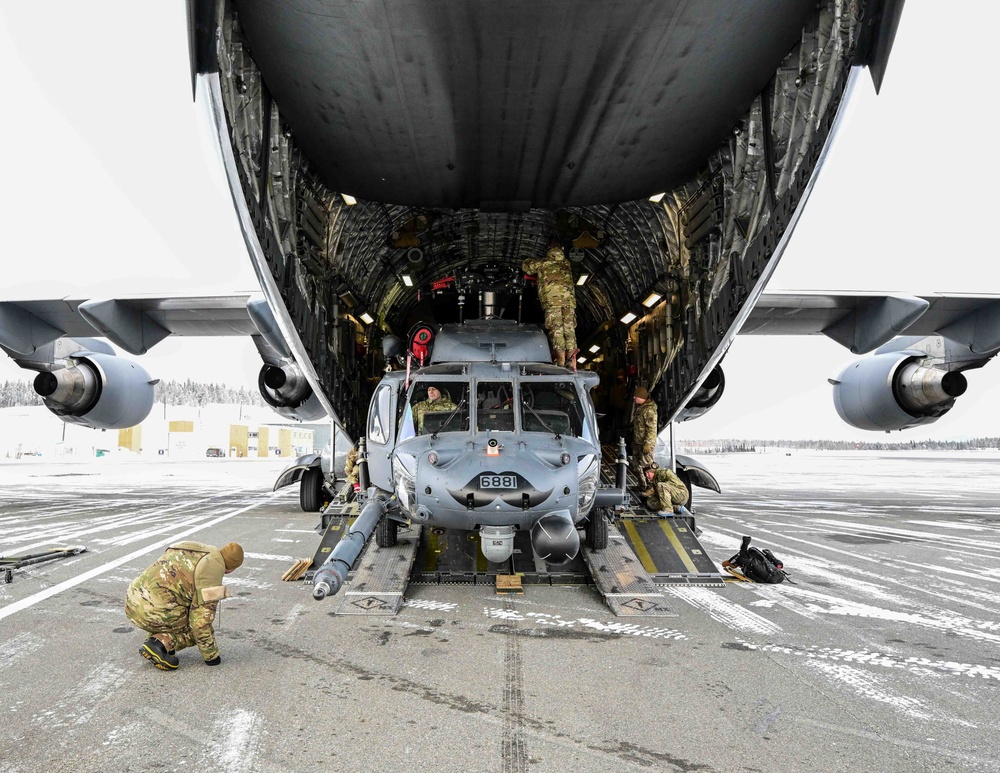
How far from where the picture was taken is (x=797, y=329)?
12914 millimetres

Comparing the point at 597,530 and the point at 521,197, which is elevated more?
the point at 521,197

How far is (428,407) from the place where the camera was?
22.5 ft

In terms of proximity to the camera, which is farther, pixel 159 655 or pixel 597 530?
pixel 597 530

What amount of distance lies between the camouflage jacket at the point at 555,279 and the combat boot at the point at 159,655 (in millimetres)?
6616

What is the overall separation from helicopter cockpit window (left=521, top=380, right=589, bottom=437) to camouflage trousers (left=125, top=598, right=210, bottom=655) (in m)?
3.54

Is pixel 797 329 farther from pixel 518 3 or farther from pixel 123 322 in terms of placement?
pixel 123 322

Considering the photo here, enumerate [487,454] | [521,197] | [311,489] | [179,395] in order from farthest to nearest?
1. [179,395]
2. [311,489]
3. [521,197]
4. [487,454]

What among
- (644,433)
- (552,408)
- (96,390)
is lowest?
(644,433)

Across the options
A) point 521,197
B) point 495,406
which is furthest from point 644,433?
point 521,197

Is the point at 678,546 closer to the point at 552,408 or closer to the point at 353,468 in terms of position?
the point at 552,408

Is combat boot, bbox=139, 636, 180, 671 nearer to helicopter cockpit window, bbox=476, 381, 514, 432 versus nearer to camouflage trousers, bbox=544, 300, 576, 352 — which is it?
helicopter cockpit window, bbox=476, 381, 514, 432

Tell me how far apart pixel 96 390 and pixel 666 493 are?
1103cm

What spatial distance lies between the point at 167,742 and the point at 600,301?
33.4 feet

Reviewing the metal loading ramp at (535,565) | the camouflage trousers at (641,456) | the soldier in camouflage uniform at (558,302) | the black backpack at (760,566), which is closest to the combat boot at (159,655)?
the metal loading ramp at (535,565)
